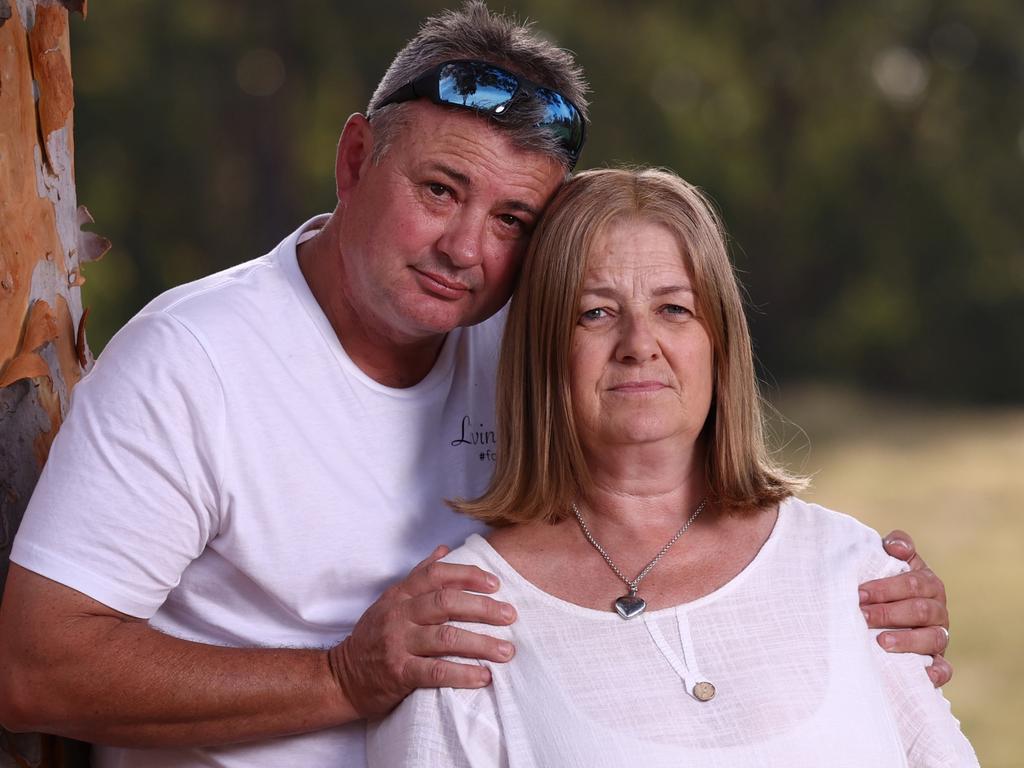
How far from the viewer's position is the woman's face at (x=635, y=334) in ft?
6.66

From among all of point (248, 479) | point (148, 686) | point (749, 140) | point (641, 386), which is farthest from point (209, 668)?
point (749, 140)

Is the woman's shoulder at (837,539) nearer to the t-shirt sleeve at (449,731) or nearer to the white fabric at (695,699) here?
the white fabric at (695,699)

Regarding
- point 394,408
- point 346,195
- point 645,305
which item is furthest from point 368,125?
point 645,305

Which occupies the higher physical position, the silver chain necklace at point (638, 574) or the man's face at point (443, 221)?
the man's face at point (443, 221)

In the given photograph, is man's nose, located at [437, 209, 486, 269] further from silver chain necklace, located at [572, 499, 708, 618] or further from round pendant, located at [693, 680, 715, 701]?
round pendant, located at [693, 680, 715, 701]

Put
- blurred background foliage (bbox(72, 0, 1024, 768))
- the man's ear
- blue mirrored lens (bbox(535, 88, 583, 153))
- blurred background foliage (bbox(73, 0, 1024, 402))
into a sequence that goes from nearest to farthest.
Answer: blue mirrored lens (bbox(535, 88, 583, 153)) → the man's ear → blurred background foliage (bbox(72, 0, 1024, 768)) → blurred background foliage (bbox(73, 0, 1024, 402))

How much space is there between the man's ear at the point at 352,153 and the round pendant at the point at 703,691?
1.04 metres

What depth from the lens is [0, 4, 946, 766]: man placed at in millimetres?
1956

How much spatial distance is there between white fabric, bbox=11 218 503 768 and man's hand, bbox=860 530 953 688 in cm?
69

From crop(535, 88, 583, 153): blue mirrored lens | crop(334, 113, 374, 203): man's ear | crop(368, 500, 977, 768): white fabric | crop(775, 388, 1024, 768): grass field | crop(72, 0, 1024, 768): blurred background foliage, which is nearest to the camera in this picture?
crop(368, 500, 977, 768): white fabric

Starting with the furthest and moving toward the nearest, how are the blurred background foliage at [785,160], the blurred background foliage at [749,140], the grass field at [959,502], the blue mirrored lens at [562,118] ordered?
1. the blurred background foliage at [749,140]
2. the blurred background foliage at [785,160]
3. the grass field at [959,502]
4. the blue mirrored lens at [562,118]

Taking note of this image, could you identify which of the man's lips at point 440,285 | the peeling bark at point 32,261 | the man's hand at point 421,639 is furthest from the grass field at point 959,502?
the peeling bark at point 32,261

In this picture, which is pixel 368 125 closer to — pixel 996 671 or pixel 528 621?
pixel 528 621

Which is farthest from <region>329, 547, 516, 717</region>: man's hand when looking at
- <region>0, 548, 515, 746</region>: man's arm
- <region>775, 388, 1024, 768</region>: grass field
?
A: <region>775, 388, 1024, 768</region>: grass field
